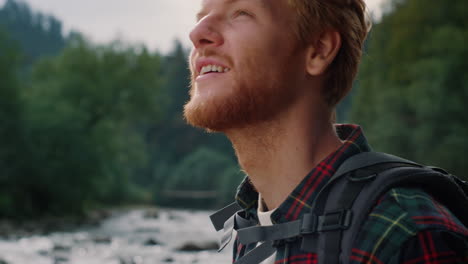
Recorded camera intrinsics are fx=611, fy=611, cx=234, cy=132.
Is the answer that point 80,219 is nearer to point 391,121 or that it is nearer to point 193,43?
point 391,121

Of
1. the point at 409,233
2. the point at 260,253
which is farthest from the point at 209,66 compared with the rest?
the point at 409,233

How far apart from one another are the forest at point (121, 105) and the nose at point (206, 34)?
18346 millimetres

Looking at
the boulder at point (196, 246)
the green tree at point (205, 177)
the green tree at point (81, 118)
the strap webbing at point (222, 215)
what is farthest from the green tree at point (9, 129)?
the green tree at point (205, 177)

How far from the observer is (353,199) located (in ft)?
4.95

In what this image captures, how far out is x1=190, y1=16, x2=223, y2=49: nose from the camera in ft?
6.45

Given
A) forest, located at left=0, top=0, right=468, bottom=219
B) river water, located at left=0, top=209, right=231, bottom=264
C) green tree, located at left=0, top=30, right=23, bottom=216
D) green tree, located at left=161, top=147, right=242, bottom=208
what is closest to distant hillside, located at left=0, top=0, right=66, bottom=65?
green tree, located at left=161, top=147, right=242, bottom=208

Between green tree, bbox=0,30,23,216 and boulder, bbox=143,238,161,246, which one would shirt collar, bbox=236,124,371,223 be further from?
green tree, bbox=0,30,23,216

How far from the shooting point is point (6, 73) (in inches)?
1004

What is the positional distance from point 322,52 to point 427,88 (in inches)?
770

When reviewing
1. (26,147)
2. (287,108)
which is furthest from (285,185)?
(26,147)

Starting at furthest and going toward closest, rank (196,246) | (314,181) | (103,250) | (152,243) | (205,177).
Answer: (205,177) → (152,243) → (103,250) → (196,246) → (314,181)

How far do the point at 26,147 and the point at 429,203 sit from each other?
85.7ft

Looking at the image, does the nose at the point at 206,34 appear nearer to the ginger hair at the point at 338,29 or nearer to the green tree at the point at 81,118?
the ginger hair at the point at 338,29

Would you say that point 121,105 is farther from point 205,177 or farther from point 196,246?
point 205,177
